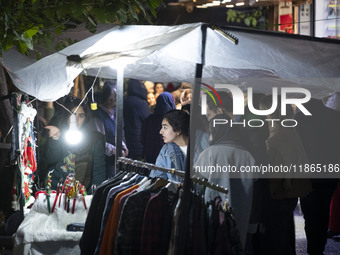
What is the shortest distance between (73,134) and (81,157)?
344 mm

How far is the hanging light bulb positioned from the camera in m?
7.34

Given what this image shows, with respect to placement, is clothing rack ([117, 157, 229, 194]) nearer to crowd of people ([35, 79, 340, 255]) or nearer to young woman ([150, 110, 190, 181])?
crowd of people ([35, 79, 340, 255])

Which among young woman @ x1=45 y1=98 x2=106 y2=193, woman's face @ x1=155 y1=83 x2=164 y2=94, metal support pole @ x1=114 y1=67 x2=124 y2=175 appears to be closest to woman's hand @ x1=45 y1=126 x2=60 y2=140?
young woman @ x1=45 y1=98 x2=106 y2=193

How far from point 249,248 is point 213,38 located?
2.51 metres

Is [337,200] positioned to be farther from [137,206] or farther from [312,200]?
[137,206]

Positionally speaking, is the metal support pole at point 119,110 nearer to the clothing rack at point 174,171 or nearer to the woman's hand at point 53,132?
the clothing rack at point 174,171

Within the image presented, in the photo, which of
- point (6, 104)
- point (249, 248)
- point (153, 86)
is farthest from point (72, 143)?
point (153, 86)

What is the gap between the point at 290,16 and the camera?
10.7 m

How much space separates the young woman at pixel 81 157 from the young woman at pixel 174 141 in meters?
1.43

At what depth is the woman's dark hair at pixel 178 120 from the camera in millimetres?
6426

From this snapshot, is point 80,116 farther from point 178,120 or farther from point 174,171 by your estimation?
point 174,171

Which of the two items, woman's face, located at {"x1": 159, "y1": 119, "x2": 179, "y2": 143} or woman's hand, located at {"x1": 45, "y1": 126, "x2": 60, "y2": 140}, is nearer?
woman's face, located at {"x1": 159, "y1": 119, "x2": 179, "y2": 143}

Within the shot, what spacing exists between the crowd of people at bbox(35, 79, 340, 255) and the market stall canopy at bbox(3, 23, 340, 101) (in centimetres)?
55

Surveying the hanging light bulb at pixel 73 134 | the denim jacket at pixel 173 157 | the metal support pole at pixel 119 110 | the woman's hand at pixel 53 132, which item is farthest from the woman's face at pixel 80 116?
the denim jacket at pixel 173 157
